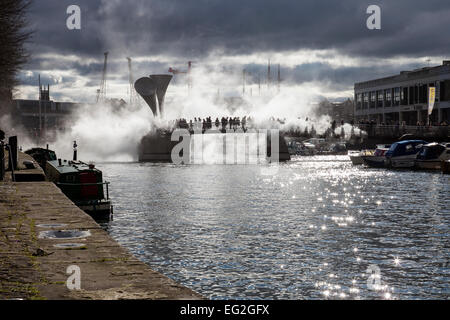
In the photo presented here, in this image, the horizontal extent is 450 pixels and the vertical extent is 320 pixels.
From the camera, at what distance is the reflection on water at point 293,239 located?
17625 millimetres

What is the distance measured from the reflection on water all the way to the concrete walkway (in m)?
4.07

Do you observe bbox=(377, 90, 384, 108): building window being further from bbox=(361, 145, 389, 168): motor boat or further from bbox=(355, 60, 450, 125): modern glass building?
bbox=(361, 145, 389, 168): motor boat

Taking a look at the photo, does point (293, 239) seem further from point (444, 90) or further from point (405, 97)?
point (405, 97)

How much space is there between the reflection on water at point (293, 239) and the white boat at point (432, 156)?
26247mm

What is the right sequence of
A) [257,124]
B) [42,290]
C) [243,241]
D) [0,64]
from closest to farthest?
[42,290], [243,241], [0,64], [257,124]

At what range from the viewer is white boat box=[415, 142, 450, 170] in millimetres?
76312

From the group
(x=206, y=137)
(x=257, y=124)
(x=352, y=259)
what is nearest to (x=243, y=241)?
(x=352, y=259)

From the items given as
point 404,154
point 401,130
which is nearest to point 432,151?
A: point 404,154

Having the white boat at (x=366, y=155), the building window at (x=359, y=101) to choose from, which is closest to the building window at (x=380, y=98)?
the building window at (x=359, y=101)

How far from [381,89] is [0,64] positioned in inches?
5238

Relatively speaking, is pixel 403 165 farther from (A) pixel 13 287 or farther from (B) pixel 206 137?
(A) pixel 13 287

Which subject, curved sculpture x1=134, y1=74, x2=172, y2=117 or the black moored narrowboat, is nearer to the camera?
the black moored narrowboat

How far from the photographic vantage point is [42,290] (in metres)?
9.45

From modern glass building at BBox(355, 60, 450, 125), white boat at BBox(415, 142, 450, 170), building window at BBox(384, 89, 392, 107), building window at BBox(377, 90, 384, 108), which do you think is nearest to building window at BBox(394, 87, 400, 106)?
modern glass building at BBox(355, 60, 450, 125)
